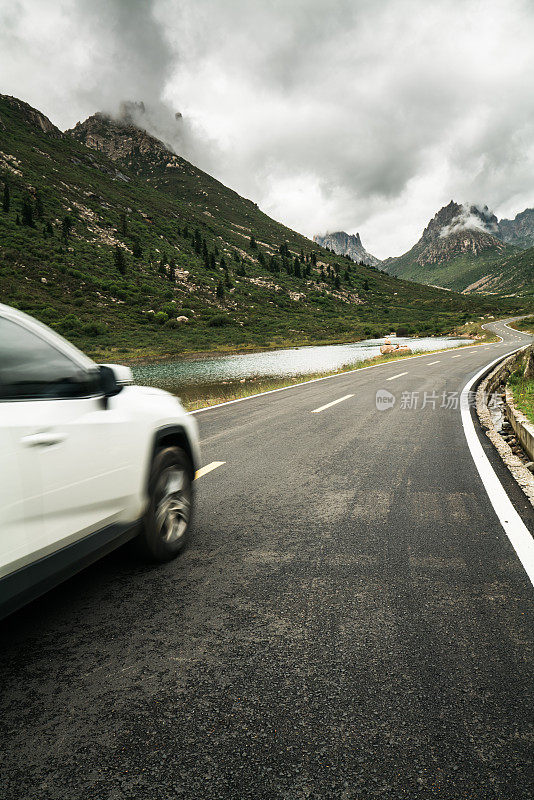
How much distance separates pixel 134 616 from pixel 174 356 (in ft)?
140

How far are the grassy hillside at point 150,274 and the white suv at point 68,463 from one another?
1540 inches

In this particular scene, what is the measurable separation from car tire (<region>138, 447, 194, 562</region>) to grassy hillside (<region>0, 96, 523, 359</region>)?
127 feet

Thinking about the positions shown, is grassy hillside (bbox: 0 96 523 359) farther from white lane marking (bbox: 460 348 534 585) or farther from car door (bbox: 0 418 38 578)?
car door (bbox: 0 418 38 578)

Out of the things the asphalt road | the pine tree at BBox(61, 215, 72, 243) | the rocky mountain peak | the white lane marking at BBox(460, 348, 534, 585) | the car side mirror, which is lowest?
the white lane marking at BBox(460, 348, 534, 585)

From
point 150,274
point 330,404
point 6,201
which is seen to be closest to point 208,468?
point 330,404

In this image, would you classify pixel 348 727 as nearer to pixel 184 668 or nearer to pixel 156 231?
pixel 184 668

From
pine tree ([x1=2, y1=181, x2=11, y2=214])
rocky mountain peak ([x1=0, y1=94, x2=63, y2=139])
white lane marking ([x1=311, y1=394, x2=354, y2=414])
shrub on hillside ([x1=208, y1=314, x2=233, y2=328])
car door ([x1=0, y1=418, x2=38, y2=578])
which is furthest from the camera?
rocky mountain peak ([x1=0, y1=94, x2=63, y2=139])

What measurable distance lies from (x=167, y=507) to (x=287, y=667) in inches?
61.7

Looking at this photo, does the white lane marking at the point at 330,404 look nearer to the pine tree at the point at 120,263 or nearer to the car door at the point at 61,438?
the car door at the point at 61,438

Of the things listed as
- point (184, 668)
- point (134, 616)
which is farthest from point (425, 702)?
point (134, 616)

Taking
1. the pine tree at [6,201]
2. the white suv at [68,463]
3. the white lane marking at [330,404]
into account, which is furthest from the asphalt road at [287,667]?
the pine tree at [6,201]

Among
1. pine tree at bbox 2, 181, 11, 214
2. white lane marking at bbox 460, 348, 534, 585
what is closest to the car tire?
white lane marking at bbox 460, 348, 534, 585

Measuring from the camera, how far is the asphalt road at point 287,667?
4.96ft

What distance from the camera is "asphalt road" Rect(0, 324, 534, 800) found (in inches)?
59.5
